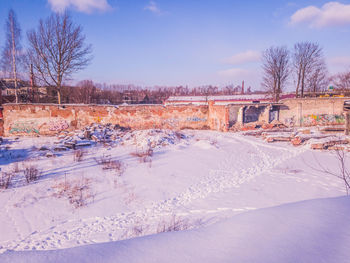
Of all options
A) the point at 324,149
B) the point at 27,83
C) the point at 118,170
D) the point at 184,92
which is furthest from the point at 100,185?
the point at 184,92

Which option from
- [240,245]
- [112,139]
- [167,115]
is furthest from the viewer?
[167,115]

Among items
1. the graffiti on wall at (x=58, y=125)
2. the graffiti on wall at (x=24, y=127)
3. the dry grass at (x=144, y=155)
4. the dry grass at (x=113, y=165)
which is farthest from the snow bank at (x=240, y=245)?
the graffiti on wall at (x=24, y=127)

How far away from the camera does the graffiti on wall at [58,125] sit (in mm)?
16422

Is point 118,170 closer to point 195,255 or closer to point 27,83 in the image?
point 195,255

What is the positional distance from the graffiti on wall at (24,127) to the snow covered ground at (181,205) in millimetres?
5383

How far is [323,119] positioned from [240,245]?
2127cm

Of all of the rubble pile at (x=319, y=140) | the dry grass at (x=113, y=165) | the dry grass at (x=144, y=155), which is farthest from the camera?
the rubble pile at (x=319, y=140)

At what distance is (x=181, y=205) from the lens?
527cm

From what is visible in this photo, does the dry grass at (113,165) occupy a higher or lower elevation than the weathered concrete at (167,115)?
lower

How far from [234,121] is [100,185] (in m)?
14.9

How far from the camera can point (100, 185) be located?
652cm

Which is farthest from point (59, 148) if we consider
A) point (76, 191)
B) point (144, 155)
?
point (76, 191)

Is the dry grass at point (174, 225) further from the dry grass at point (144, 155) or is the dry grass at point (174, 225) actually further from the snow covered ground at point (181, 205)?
the dry grass at point (144, 155)

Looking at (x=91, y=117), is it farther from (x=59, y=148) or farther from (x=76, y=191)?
(x=76, y=191)
